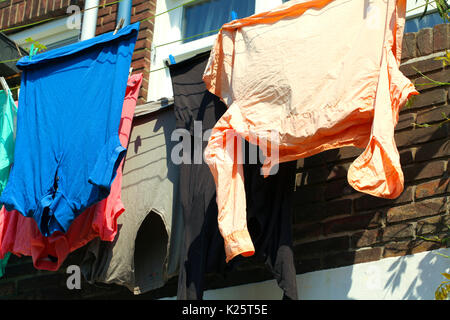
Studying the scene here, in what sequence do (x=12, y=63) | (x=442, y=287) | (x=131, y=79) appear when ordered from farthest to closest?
(x=12, y=63) < (x=131, y=79) < (x=442, y=287)

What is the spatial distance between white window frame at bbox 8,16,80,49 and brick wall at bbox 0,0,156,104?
6cm

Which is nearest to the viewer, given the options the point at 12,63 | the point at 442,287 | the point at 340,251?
the point at 442,287

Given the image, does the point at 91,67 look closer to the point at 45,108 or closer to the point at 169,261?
the point at 45,108

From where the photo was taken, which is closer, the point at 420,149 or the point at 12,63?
the point at 420,149

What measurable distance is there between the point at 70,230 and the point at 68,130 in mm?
546

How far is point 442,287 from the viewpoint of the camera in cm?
380

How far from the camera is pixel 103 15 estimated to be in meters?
6.12

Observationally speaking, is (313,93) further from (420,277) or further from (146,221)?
(146,221)

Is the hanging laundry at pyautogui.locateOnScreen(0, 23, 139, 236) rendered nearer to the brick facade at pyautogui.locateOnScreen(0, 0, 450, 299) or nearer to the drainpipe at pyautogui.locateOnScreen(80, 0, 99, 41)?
the brick facade at pyautogui.locateOnScreen(0, 0, 450, 299)

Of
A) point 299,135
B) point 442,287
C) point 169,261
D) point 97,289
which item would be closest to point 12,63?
point 97,289

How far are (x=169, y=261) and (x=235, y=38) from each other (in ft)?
4.00

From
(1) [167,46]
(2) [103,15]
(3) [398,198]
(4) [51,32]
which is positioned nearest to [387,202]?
(3) [398,198]

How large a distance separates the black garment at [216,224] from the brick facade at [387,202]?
0.36 m

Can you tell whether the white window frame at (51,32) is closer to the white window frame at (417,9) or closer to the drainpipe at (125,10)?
the drainpipe at (125,10)
